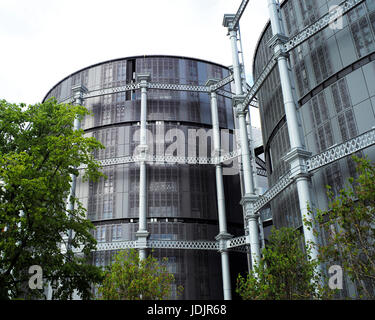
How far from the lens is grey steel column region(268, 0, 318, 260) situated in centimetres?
2048

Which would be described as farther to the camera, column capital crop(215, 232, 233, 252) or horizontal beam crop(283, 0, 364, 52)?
column capital crop(215, 232, 233, 252)

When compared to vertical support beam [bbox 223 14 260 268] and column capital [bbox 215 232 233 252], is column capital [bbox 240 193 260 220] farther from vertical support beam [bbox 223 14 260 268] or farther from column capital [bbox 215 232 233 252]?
column capital [bbox 215 232 233 252]

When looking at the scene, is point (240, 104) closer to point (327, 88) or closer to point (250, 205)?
point (250, 205)

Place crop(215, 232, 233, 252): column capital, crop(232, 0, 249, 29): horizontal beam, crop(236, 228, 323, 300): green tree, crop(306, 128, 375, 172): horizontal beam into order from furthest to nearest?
crop(215, 232, 233, 252): column capital
crop(232, 0, 249, 29): horizontal beam
crop(306, 128, 375, 172): horizontal beam
crop(236, 228, 323, 300): green tree

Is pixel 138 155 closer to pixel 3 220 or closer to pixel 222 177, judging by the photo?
pixel 222 177

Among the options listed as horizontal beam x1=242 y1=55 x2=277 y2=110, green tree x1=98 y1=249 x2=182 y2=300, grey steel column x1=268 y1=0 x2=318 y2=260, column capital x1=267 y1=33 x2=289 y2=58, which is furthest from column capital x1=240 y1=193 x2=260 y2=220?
green tree x1=98 y1=249 x2=182 y2=300

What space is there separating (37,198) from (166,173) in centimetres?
2127

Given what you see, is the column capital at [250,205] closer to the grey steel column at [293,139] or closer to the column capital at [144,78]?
the grey steel column at [293,139]

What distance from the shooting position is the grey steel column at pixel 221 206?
3241cm

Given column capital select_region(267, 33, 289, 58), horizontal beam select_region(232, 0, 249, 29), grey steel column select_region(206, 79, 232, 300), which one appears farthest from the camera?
grey steel column select_region(206, 79, 232, 300)

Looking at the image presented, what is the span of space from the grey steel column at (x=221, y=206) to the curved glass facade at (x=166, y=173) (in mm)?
1907

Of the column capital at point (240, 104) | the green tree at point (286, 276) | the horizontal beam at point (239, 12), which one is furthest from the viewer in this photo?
the horizontal beam at point (239, 12)

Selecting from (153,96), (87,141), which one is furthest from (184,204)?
(87,141)

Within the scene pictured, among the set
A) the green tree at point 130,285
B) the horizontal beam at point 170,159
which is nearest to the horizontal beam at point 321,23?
the horizontal beam at point 170,159
